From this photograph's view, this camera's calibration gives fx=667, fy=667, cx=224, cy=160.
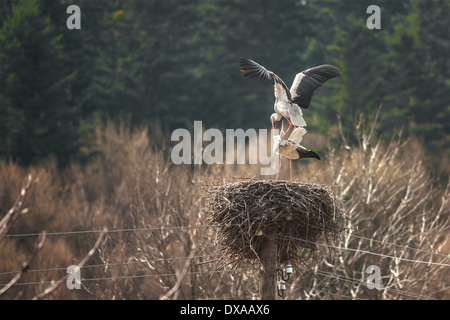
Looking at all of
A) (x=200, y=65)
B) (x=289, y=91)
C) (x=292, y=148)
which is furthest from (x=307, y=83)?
(x=200, y=65)

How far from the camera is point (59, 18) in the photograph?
25453mm

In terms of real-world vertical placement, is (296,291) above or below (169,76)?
below

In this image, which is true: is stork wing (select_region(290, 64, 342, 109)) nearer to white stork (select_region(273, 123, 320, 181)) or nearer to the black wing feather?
the black wing feather

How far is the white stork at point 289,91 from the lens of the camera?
24.2ft

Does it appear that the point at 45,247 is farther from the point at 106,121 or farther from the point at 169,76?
the point at 169,76

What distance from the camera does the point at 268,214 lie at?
691 centimetres

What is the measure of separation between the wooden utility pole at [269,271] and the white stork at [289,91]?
1.36 metres

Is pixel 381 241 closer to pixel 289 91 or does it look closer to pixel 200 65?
pixel 289 91

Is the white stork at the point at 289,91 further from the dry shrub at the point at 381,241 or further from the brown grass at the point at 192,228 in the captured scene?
the dry shrub at the point at 381,241

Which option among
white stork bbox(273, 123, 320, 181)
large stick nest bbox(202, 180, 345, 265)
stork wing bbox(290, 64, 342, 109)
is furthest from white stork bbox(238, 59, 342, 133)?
large stick nest bbox(202, 180, 345, 265)

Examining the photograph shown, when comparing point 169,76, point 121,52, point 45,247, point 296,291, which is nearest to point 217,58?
point 169,76

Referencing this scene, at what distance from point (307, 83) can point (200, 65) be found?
22.4 meters

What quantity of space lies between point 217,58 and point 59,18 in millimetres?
7449
